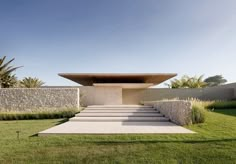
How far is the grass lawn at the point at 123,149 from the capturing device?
3984 mm

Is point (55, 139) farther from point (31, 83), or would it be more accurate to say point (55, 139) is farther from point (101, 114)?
point (31, 83)

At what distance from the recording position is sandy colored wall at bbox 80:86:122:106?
17641 millimetres

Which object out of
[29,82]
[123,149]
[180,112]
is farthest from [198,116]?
[29,82]

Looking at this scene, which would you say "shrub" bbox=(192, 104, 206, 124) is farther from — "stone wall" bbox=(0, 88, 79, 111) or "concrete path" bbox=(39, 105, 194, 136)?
"stone wall" bbox=(0, 88, 79, 111)

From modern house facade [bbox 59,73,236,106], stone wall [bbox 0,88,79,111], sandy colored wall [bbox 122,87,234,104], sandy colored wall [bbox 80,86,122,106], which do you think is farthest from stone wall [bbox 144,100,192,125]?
sandy colored wall [bbox 122,87,234,104]

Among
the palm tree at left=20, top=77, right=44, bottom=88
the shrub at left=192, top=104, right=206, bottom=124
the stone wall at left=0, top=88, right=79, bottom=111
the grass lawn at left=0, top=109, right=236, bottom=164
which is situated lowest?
the grass lawn at left=0, top=109, right=236, bottom=164

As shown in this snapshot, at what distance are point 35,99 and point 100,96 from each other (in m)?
5.98

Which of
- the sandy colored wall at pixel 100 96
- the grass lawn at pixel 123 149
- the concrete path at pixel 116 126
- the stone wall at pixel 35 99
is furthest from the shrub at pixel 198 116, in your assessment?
the sandy colored wall at pixel 100 96

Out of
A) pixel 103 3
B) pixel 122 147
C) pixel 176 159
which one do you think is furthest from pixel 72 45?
pixel 176 159

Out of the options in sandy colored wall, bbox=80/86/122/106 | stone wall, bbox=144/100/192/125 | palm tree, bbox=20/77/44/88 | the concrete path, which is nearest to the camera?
the concrete path

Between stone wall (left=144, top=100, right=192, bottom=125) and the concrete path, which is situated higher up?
stone wall (left=144, top=100, right=192, bottom=125)

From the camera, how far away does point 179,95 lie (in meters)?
19.8

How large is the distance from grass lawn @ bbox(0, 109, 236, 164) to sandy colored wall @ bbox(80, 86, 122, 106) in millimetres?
11999

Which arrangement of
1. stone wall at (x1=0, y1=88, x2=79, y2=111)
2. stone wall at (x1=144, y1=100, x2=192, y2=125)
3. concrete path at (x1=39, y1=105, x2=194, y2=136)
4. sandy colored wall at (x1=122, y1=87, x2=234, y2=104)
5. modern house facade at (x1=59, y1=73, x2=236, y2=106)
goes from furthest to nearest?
1. sandy colored wall at (x1=122, y1=87, x2=234, y2=104)
2. modern house facade at (x1=59, y1=73, x2=236, y2=106)
3. stone wall at (x1=0, y1=88, x2=79, y2=111)
4. stone wall at (x1=144, y1=100, x2=192, y2=125)
5. concrete path at (x1=39, y1=105, x2=194, y2=136)
